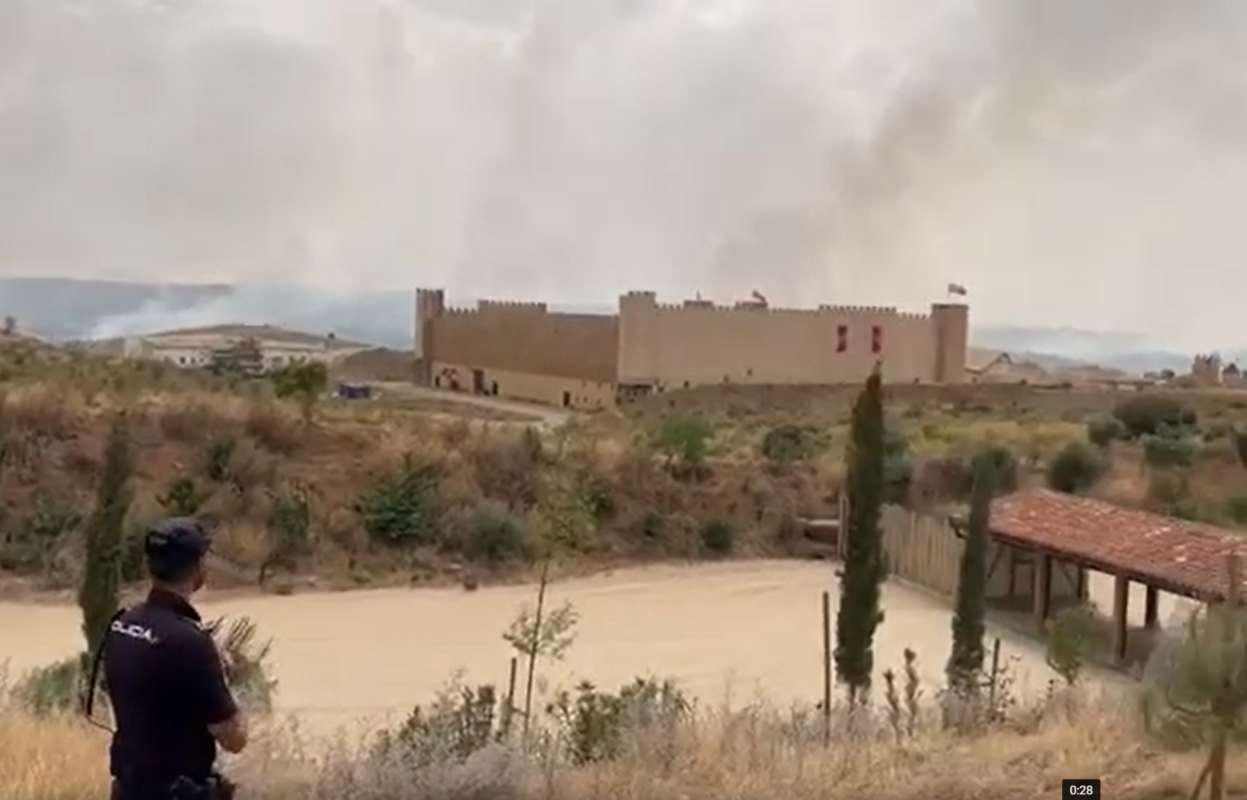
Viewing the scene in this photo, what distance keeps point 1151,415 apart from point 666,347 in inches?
718

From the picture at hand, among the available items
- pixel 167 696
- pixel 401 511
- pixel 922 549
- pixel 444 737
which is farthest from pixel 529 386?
pixel 167 696

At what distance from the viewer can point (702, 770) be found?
20.7 ft

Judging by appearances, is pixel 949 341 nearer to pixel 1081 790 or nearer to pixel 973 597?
pixel 973 597

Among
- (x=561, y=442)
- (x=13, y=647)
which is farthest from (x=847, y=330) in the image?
(x=13, y=647)

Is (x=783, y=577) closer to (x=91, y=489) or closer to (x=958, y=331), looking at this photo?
(x=91, y=489)

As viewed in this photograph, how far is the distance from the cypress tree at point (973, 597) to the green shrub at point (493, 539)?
10.4 m

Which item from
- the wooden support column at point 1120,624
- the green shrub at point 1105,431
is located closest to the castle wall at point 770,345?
the green shrub at point 1105,431

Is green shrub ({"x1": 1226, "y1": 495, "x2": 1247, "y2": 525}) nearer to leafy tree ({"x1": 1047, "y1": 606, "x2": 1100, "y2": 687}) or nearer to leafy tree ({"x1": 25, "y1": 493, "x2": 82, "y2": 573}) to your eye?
leafy tree ({"x1": 1047, "y1": 606, "x2": 1100, "y2": 687})

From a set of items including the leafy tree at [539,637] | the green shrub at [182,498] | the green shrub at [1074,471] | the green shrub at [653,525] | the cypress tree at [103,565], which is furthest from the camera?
the green shrub at [1074,471]

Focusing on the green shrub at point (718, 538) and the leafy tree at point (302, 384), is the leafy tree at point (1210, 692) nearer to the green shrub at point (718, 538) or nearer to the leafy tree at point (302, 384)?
the green shrub at point (718, 538)

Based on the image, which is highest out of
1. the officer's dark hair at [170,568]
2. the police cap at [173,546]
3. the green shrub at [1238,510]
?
the police cap at [173,546]

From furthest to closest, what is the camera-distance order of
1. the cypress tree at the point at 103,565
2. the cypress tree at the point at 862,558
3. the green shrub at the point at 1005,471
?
1. the green shrub at the point at 1005,471
2. the cypress tree at the point at 862,558
3. the cypress tree at the point at 103,565

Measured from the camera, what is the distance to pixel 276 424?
101ft

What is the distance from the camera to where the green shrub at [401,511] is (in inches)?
1077
